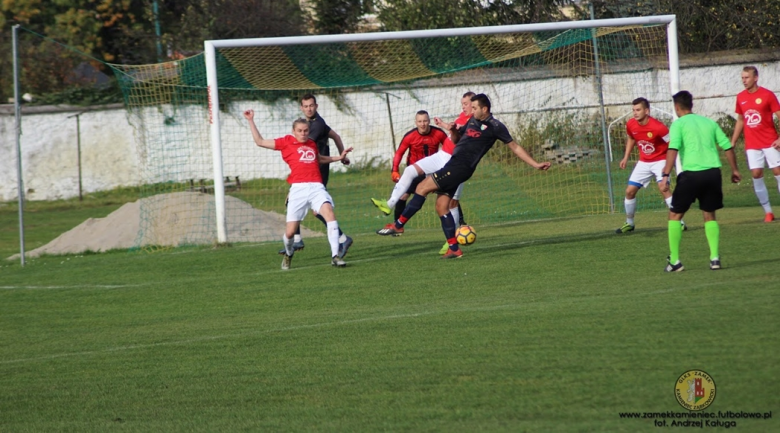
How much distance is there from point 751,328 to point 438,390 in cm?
242

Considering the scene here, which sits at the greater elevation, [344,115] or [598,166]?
[344,115]

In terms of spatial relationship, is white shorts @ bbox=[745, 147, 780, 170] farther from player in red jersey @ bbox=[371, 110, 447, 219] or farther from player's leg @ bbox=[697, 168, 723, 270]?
player's leg @ bbox=[697, 168, 723, 270]

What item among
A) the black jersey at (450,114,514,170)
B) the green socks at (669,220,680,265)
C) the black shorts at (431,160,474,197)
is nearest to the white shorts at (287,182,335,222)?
the black shorts at (431,160,474,197)

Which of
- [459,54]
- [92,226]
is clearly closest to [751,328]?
[459,54]

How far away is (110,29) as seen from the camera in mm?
33656

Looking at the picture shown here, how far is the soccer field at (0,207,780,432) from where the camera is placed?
5.48 meters

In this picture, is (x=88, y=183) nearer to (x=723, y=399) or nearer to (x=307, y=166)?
(x=307, y=166)

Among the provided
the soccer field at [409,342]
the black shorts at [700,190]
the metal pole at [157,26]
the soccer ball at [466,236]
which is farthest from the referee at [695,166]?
the metal pole at [157,26]

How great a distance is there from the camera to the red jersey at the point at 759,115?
13.3 m

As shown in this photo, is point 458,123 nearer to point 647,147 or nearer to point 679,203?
point 647,147

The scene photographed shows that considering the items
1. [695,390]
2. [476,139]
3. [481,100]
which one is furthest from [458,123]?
[695,390]

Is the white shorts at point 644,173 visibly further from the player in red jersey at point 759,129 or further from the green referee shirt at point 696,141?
the green referee shirt at point 696,141

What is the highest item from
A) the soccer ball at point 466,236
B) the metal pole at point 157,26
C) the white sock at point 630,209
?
the metal pole at point 157,26

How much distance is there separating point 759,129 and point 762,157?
473 mm
